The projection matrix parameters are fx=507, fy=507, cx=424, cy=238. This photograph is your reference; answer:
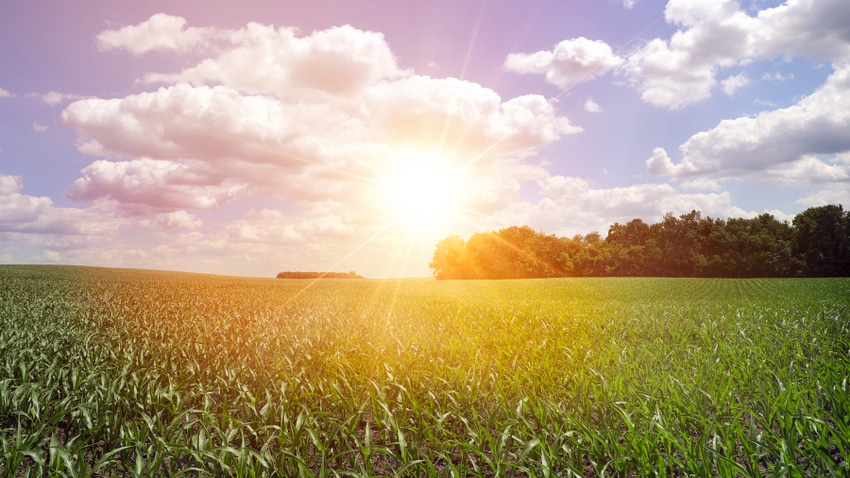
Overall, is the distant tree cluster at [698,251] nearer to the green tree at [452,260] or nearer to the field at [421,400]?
the green tree at [452,260]

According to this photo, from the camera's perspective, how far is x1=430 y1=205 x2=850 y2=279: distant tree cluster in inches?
2682

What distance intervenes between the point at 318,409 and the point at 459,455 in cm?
168

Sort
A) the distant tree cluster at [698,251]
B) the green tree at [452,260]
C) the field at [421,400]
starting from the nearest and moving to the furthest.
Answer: the field at [421,400], the distant tree cluster at [698,251], the green tree at [452,260]

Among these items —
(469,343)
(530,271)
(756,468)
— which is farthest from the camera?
(530,271)

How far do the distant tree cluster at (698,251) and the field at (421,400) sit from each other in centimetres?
6218

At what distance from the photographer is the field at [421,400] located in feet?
13.0

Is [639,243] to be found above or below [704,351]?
above

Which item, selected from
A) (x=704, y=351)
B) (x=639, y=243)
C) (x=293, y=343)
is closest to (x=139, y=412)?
(x=293, y=343)

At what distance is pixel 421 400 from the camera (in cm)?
570

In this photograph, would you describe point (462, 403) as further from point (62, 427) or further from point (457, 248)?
point (457, 248)

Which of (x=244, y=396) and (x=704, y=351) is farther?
(x=704, y=351)

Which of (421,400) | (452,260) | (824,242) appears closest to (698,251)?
(824,242)

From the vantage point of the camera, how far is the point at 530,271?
7488 centimetres

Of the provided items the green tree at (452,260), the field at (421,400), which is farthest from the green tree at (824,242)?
the field at (421,400)
